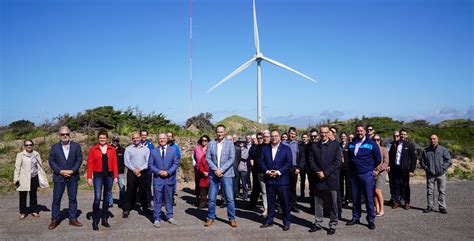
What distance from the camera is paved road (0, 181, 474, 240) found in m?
6.38

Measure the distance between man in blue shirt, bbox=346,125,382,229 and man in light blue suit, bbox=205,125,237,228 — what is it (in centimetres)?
227

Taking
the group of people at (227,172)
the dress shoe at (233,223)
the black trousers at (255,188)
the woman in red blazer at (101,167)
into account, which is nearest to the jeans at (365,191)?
the group of people at (227,172)

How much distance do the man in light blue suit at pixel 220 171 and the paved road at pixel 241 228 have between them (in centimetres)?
28

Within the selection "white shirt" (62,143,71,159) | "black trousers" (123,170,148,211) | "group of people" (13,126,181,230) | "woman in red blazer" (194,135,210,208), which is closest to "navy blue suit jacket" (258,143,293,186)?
"group of people" (13,126,181,230)

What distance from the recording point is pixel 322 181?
22.1 ft

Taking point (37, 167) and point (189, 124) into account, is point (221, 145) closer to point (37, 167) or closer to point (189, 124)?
point (37, 167)

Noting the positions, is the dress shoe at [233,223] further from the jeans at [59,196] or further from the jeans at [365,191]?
the jeans at [59,196]

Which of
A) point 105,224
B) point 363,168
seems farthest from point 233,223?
point 363,168

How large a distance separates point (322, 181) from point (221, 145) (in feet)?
6.56

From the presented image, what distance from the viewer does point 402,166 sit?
861 cm

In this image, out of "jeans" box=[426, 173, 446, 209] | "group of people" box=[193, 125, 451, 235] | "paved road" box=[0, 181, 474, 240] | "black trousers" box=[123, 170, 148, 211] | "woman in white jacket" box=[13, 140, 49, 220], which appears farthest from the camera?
"jeans" box=[426, 173, 446, 209]

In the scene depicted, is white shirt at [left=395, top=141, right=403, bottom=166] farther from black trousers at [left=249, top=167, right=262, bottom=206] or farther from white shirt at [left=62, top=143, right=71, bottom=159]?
white shirt at [left=62, top=143, right=71, bottom=159]

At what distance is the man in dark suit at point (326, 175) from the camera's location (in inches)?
262

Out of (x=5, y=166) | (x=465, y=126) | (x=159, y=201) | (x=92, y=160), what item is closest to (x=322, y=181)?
(x=159, y=201)
